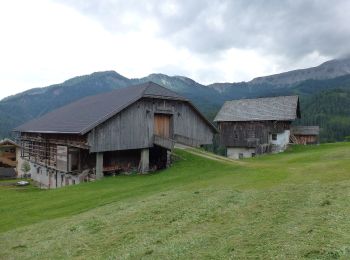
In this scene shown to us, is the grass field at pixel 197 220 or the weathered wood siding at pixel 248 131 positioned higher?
the weathered wood siding at pixel 248 131

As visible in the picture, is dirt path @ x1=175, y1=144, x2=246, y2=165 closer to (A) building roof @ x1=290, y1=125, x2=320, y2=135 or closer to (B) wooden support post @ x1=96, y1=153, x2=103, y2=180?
(B) wooden support post @ x1=96, y1=153, x2=103, y2=180

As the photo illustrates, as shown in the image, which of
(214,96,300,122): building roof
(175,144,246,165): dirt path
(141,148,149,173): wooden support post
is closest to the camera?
(175,144,246,165): dirt path

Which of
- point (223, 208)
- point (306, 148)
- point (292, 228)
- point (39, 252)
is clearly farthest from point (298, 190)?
point (306, 148)

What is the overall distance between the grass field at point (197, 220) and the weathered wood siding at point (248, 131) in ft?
94.5

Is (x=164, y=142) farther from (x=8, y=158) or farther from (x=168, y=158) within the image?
(x=8, y=158)

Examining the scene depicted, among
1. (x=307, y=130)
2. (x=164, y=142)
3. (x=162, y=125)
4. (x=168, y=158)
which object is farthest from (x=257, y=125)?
(x=164, y=142)

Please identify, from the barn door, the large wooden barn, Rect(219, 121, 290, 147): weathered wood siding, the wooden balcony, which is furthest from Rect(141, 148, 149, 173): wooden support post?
the large wooden barn

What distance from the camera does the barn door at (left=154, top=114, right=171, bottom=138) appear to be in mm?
33625

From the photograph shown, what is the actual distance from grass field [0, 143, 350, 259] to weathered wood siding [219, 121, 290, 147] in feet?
94.5

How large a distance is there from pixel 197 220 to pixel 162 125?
22.2 metres

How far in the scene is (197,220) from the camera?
12406 mm

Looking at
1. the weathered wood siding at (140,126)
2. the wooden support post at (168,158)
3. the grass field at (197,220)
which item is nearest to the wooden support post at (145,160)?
the weathered wood siding at (140,126)

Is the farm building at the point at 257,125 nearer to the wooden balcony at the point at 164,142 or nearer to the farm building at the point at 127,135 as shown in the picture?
the farm building at the point at 127,135

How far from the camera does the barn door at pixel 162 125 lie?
110 feet
